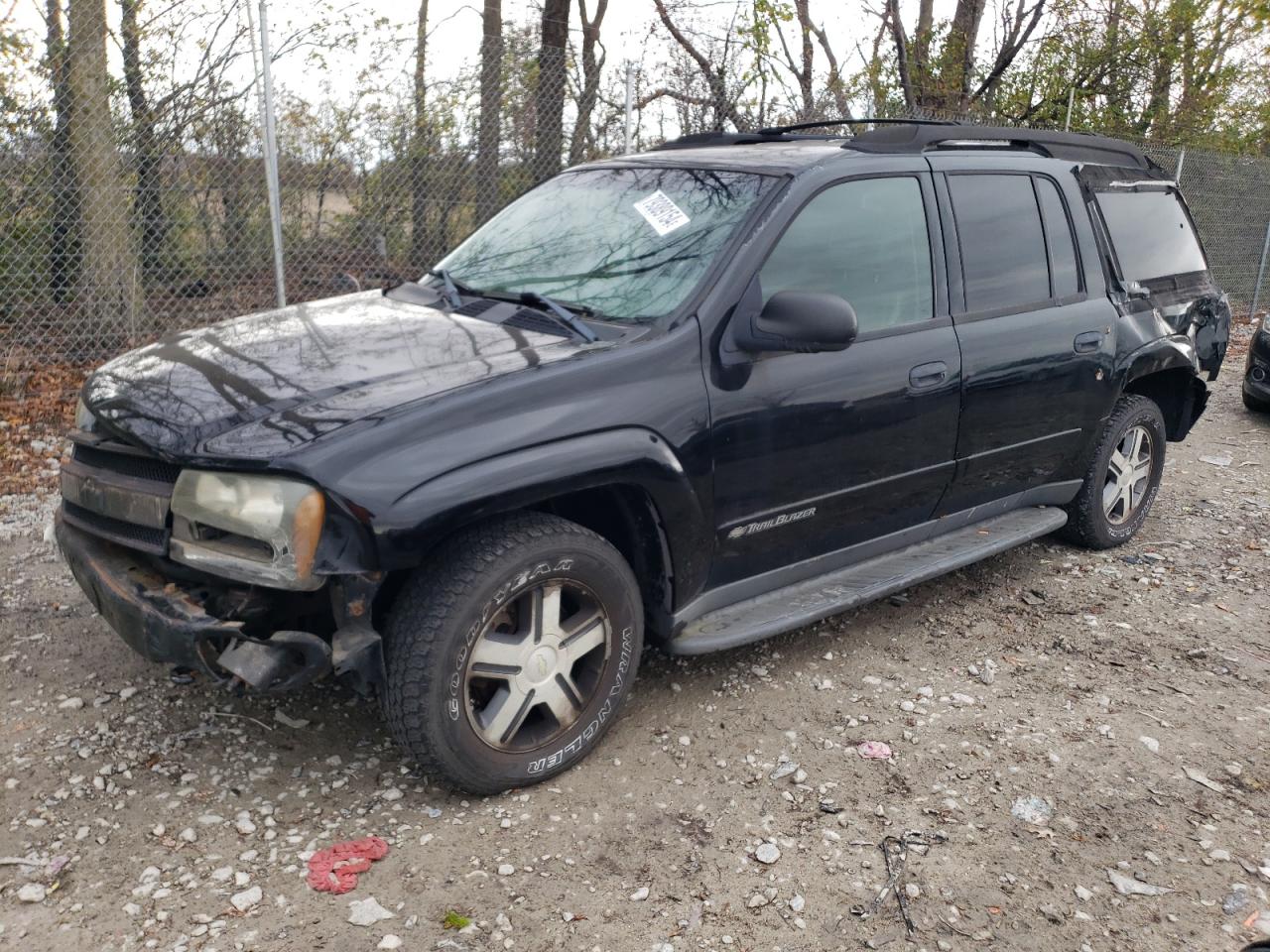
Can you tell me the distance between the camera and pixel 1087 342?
14.8 feet

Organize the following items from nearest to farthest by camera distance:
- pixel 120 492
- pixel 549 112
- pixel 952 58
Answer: pixel 120 492 < pixel 549 112 < pixel 952 58

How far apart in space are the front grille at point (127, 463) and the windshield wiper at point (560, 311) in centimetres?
123

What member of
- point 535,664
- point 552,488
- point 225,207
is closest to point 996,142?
point 552,488

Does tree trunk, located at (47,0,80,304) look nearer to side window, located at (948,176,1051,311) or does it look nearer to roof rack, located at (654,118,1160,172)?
roof rack, located at (654,118,1160,172)

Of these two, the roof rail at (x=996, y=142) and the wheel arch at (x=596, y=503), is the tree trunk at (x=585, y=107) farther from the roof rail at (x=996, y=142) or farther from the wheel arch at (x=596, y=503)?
the wheel arch at (x=596, y=503)

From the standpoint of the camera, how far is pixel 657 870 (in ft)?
9.02

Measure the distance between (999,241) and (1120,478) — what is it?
160 centimetres

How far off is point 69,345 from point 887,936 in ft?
21.2

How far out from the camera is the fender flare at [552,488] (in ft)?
8.60

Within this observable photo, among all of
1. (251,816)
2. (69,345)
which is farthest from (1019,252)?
(69,345)

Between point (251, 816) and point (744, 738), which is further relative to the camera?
point (744, 738)

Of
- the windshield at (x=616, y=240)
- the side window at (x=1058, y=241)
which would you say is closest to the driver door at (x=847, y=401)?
the windshield at (x=616, y=240)

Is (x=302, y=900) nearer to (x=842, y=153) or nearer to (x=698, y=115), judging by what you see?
(x=842, y=153)

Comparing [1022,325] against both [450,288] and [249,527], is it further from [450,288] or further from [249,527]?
[249,527]
